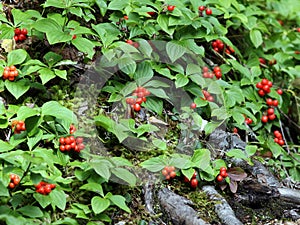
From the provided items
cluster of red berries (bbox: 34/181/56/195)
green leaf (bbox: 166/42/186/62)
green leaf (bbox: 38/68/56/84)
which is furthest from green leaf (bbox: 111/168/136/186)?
green leaf (bbox: 166/42/186/62)

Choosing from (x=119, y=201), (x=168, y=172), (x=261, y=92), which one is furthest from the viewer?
(x=261, y=92)

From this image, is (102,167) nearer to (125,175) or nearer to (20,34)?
(125,175)

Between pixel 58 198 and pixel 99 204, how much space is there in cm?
31

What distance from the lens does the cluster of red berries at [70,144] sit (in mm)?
3809

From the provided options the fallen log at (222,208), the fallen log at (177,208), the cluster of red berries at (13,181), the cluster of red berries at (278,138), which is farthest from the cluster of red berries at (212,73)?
the cluster of red berries at (13,181)

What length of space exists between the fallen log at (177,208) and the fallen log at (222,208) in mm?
214

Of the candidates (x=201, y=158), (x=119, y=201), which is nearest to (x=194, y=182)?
(x=201, y=158)

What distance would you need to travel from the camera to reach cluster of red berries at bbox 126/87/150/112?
430 centimetres

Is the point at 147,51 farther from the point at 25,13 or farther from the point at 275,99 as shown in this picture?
the point at 275,99

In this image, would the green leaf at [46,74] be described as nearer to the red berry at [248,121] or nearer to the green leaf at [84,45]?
the green leaf at [84,45]

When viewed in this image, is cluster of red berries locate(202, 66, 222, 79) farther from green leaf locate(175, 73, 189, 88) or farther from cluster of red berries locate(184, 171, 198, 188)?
cluster of red berries locate(184, 171, 198, 188)

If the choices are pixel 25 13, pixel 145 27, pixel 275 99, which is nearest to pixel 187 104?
pixel 145 27

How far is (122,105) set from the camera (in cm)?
441

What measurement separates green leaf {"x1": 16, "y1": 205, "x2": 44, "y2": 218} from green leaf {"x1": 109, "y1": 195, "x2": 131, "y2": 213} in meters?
0.53
